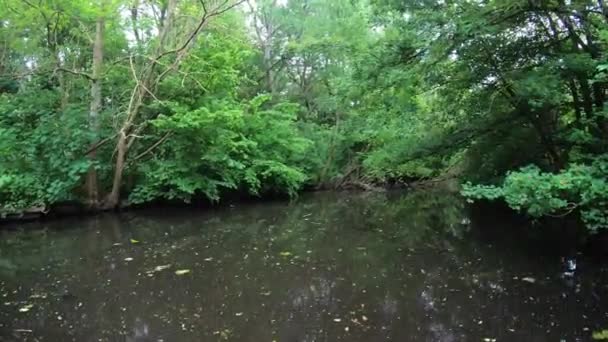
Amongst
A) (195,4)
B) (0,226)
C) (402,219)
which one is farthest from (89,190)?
(402,219)

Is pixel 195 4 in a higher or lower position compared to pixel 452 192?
higher

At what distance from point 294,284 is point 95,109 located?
29.4 ft

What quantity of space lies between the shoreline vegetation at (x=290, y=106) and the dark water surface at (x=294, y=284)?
3.46ft

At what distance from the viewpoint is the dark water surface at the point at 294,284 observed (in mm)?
4824

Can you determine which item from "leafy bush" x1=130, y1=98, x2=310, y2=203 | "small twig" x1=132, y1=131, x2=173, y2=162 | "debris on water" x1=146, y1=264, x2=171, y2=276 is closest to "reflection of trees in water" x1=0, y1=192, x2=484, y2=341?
"debris on water" x1=146, y1=264, x2=171, y2=276

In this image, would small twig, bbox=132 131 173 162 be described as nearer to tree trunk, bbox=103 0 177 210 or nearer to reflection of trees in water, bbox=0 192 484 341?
tree trunk, bbox=103 0 177 210

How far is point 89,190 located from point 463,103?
9.41 m

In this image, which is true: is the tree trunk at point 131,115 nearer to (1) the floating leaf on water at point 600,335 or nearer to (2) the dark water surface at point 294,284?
(2) the dark water surface at point 294,284

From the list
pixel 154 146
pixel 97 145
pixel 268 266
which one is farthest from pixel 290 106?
pixel 268 266

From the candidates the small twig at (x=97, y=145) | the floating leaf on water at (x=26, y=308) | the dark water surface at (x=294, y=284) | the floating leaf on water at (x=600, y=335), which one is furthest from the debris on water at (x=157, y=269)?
the small twig at (x=97, y=145)

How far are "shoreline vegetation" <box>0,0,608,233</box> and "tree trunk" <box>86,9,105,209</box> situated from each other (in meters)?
0.04

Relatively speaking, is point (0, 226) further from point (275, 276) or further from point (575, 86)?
point (575, 86)

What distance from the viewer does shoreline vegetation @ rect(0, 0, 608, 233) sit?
303 inches

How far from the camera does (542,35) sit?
8766 millimetres
